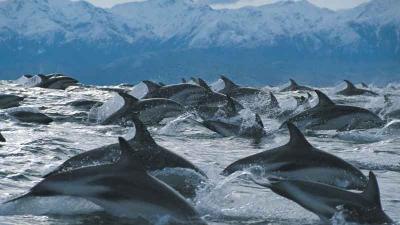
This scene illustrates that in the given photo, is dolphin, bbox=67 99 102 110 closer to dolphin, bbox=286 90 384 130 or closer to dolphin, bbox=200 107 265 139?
dolphin, bbox=200 107 265 139

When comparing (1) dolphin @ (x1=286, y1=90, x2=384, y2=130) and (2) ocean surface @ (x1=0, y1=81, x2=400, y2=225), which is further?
(1) dolphin @ (x1=286, y1=90, x2=384, y2=130)

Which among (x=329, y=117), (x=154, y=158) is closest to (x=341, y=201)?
(x=154, y=158)

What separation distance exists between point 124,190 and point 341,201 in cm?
224

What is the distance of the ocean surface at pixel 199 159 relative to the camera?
7.87 metres

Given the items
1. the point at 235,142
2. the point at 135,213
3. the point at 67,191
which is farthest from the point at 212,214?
the point at 235,142

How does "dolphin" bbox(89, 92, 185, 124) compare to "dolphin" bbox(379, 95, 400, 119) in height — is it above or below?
above

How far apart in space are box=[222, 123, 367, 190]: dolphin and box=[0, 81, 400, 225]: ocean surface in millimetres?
382

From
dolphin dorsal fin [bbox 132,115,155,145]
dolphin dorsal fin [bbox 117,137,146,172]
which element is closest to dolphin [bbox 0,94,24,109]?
dolphin dorsal fin [bbox 132,115,155,145]

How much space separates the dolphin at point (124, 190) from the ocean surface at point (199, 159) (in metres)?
0.23

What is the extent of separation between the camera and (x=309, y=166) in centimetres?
959

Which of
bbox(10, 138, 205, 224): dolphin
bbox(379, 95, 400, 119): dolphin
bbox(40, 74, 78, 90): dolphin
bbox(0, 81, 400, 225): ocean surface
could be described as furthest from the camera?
bbox(40, 74, 78, 90): dolphin

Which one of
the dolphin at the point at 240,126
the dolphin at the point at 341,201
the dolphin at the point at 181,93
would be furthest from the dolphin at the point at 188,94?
the dolphin at the point at 341,201

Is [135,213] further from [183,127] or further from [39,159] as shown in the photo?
[183,127]

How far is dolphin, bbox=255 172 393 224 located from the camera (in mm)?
7301
